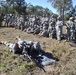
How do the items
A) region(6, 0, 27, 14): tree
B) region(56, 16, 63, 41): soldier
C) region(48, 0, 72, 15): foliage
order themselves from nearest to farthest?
region(56, 16, 63, 41): soldier, region(48, 0, 72, 15): foliage, region(6, 0, 27, 14): tree

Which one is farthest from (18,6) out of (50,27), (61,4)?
(50,27)

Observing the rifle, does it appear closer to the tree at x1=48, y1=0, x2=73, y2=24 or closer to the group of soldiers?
the group of soldiers

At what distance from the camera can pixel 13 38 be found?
16609 millimetres

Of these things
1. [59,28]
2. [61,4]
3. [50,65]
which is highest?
[61,4]

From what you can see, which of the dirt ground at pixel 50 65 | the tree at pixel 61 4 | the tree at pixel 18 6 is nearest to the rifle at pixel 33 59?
the dirt ground at pixel 50 65

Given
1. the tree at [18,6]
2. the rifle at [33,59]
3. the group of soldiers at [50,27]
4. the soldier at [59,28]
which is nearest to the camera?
the rifle at [33,59]

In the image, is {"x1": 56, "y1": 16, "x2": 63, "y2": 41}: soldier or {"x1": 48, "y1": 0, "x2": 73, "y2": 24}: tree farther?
{"x1": 48, "y1": 0, "x2": 73, "y2": 24}: tree

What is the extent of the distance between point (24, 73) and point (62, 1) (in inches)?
888

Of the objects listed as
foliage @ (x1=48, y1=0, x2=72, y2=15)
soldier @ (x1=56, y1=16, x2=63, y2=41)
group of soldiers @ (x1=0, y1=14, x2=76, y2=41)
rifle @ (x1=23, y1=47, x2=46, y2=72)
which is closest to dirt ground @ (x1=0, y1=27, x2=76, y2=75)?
rifle @ (x1=23, y1=47, x2=46, y2=72)

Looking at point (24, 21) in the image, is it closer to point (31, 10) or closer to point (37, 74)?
point (37, 74)

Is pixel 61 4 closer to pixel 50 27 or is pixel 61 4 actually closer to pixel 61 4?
pixel 61 4

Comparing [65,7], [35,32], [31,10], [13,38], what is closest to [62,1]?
[65,7]

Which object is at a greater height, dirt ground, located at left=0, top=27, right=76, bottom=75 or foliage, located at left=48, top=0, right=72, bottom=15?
foliage, located at left=48, top=0, right=72, bottom=15

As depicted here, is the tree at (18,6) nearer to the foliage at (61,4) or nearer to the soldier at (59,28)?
the foliage at (61,4)
